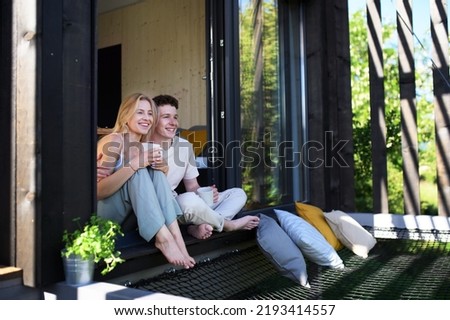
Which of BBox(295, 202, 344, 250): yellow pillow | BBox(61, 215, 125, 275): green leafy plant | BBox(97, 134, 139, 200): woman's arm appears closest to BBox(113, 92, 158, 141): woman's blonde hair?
BBox(97, 134, 139, 200): woman's arm

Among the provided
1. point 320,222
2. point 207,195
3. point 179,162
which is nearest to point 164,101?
point 179,162

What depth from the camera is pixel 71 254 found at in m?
1.49

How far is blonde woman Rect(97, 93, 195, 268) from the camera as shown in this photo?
69.8 inches

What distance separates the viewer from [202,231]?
216 centimetres

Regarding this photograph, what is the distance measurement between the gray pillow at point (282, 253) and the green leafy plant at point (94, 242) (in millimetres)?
937

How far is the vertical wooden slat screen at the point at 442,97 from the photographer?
3.26m

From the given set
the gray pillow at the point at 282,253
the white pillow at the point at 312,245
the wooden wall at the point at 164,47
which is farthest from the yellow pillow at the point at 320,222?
the wooden wall at the point at 164,47

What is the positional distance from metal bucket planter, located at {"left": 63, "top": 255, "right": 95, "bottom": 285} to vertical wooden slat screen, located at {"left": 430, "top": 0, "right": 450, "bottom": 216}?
109 inches

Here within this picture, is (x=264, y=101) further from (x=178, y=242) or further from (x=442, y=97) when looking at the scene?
(x=178, y=242)

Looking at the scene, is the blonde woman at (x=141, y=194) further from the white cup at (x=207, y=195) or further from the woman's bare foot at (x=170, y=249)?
the white cup at (x=207, y=195)

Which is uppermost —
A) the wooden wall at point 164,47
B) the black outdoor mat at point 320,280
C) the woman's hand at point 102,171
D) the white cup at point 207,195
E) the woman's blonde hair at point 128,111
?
the wooden wall at point 164,47

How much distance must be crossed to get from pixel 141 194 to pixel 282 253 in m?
0.86

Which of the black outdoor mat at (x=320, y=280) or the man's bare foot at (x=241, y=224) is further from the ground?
the man's bare foot at (x=241, y=224)

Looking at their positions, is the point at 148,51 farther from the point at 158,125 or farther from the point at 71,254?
the point at 71,254
